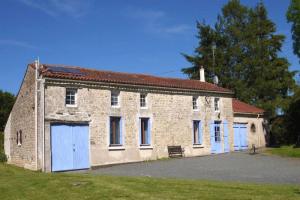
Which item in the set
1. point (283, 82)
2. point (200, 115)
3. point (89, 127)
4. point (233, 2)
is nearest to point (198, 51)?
point (233, 2)

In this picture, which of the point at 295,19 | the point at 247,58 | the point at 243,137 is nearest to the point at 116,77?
the point at 243,137

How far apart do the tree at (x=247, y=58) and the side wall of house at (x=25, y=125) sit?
84.5 ft

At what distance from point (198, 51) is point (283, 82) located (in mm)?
10932

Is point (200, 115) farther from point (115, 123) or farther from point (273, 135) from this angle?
point (273, 135)

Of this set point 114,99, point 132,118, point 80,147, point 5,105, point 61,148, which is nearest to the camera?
point 61,148

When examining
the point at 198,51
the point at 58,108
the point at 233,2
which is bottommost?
the point at 58,108

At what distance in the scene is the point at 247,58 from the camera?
4797 centimetres

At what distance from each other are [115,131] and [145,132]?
2.30 m

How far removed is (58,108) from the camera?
23453 millimetres

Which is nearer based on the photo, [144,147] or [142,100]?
[144,147]

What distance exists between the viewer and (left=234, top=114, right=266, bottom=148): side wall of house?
34537mm

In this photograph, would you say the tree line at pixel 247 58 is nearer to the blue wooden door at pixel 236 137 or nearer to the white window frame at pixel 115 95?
the blue wooden door at pixel 236 137

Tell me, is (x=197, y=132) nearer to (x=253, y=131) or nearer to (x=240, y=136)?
(x=240, y=136)

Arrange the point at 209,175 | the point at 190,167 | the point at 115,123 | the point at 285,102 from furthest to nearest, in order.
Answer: the point at 285,102, the point at 115,123, the point at 190,167, the point at 209,175
